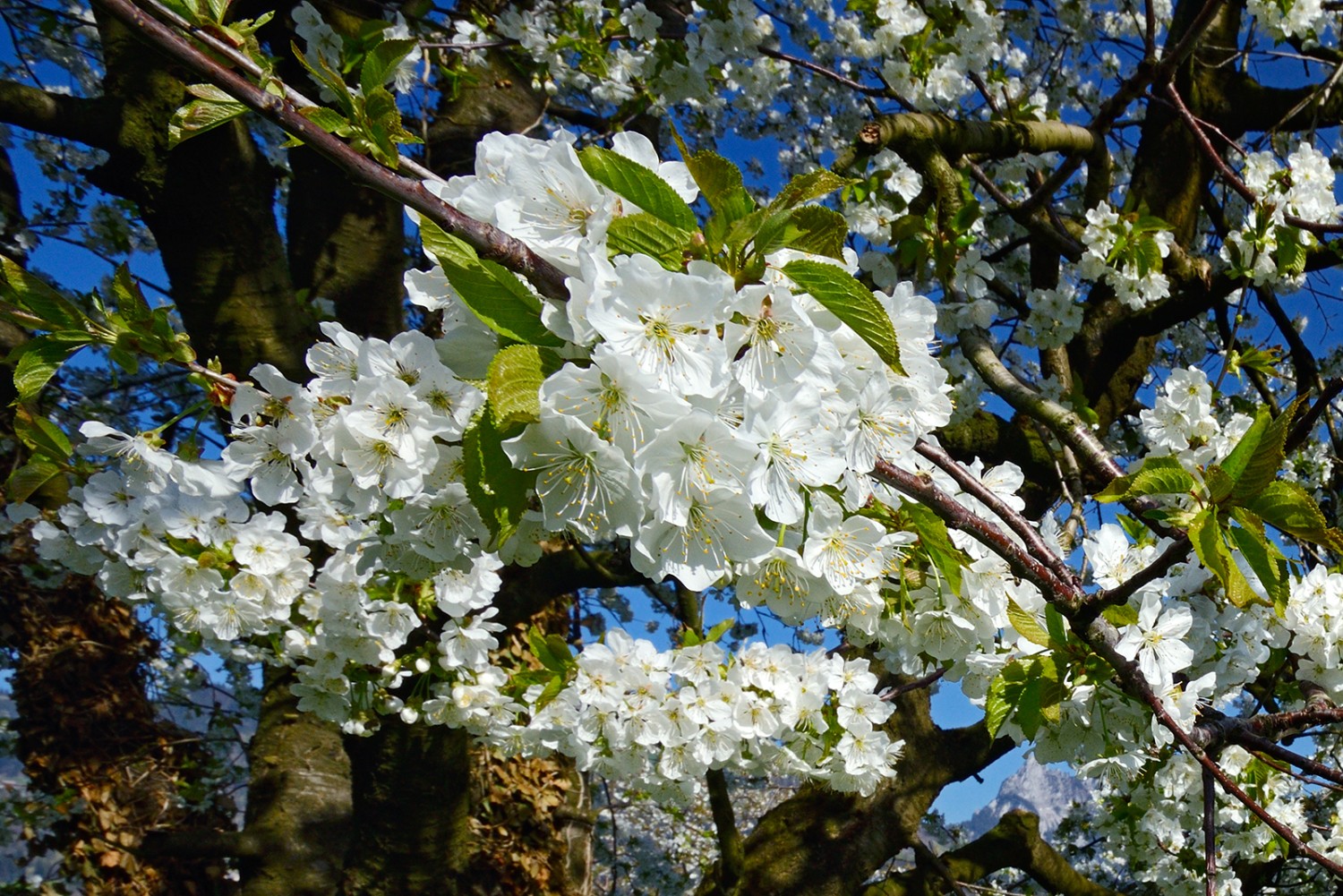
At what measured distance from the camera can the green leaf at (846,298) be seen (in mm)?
701

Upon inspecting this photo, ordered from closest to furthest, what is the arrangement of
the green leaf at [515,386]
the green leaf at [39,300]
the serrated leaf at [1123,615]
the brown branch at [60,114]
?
the green leaf at [515,386] → the green leaf at [39,300] → the serrated leaf at [1123,615] → the brown branch at [60,114]

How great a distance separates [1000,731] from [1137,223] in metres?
1.90

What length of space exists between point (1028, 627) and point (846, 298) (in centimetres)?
72

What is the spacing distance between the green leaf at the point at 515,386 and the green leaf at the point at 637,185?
17cm

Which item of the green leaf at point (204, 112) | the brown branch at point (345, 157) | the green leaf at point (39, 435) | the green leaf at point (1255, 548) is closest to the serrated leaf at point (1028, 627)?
the green leaf at point (1255, 548)

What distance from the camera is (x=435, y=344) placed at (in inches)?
30.8

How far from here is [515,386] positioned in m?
0.66

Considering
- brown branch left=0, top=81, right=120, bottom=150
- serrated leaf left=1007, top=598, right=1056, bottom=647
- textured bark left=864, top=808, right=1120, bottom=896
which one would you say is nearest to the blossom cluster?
serrated leaf left=1007, top=598, right=1056, bottom=647

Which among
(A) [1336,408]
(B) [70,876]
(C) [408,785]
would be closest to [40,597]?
(B) [70,876]

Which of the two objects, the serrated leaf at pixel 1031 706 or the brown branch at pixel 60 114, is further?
the brown branch at pixel 60 114

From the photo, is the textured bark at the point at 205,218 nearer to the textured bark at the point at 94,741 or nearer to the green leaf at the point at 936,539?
the green leaf at the point at 936,539

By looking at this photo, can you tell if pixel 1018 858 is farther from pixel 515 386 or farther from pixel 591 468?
pixel 515 386

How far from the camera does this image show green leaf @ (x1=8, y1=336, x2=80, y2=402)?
3.33 ft

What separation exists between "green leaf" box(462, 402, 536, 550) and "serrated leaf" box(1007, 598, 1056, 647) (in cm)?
79
